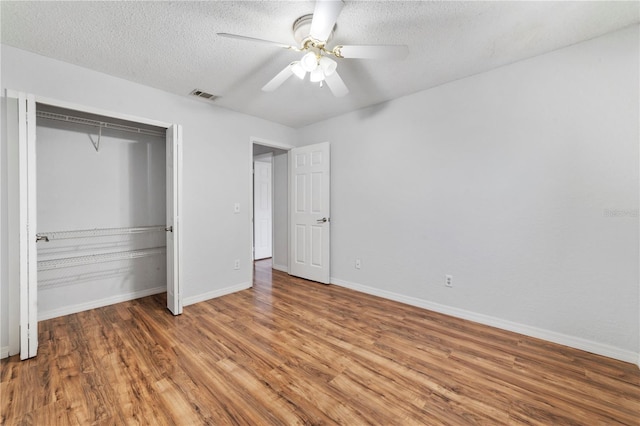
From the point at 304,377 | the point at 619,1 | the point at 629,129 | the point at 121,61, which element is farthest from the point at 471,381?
the point at 121,61

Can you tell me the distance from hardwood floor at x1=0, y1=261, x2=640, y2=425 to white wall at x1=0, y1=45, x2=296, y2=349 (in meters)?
0.75

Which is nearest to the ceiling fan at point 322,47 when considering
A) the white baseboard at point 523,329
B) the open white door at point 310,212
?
the open white door at point 310,212

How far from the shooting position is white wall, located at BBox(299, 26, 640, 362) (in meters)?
2.05

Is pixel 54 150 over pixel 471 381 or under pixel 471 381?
over

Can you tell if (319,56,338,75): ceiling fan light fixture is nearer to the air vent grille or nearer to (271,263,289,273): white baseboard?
the air vent grille

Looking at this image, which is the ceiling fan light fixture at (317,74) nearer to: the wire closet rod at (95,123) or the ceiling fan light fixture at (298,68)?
the ceiling fan light fixture at (298,68)

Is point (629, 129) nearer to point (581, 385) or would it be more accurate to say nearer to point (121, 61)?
point (581, 385)

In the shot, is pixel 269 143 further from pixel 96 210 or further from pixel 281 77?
pixel 96 210

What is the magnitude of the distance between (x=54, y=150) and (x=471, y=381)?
4375 millimetres

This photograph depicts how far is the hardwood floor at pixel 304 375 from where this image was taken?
154 centimetres

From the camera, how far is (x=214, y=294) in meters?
3.45

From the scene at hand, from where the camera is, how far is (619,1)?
1.73 metres

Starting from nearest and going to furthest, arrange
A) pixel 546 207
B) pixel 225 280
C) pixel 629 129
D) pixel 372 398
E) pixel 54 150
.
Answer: pixel 372 398
pixel 629 129
pixel 546 207
pixel 54 150
pixel 225 280

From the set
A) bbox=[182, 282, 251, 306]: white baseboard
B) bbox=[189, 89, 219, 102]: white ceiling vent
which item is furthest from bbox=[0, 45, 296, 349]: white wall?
bbox=[189, 89, 219, 102]: white ceiling vent
